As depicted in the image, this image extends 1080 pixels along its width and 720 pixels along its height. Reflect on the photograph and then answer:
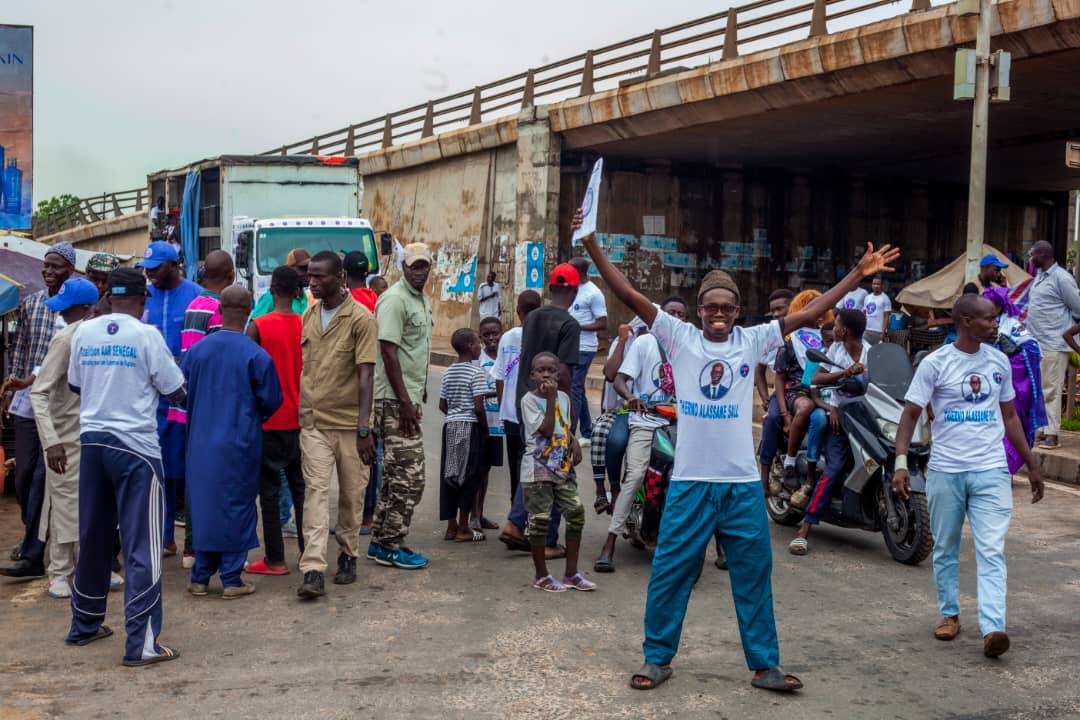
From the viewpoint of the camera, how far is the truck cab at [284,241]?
1841 cm

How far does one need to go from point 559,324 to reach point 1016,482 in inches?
226

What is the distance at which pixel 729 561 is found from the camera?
16.9ft

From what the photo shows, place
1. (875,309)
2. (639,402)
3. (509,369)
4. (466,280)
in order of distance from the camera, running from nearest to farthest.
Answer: (639,402) → (509,369) → (875,309) → (466,280)

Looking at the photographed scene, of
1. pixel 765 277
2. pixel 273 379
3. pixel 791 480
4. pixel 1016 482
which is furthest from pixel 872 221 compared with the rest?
pixel 273 379

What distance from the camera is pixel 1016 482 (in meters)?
Answer: 11.0

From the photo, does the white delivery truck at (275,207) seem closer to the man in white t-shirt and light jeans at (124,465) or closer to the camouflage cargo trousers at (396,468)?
the camouflage cargo trousers at (396,468)

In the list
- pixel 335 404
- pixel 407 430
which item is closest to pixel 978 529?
→ pixel 407 430

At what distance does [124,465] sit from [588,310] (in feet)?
24.7

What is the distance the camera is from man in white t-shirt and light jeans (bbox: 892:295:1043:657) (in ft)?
19.2

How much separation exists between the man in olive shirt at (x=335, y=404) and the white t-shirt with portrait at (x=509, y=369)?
138 cm

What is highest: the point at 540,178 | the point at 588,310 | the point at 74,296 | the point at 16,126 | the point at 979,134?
the point at 540,178

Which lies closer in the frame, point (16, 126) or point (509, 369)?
point (509, 369)

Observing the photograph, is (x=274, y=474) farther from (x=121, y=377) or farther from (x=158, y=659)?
(x=158, y=659)

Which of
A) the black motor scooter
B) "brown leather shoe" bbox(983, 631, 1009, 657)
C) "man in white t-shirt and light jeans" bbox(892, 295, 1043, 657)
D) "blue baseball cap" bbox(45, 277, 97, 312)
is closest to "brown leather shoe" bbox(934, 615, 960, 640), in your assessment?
"man in white t-shirt and light jeans" bbox(892, 295, 1043, 657)
